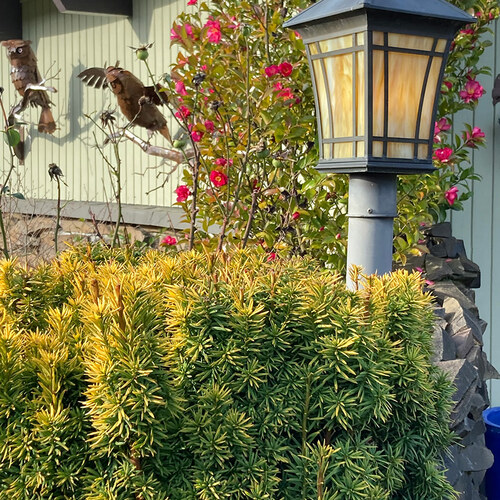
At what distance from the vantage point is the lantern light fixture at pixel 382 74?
7.11 feet

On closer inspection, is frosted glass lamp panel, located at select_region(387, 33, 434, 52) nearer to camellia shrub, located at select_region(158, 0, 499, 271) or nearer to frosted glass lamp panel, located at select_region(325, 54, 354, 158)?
frosted glass lamp panel, located at select_region(325, 54, 354, 158)

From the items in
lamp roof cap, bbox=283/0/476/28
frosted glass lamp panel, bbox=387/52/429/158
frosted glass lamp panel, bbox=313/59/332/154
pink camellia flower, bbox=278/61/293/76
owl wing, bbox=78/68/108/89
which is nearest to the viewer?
lamp roof cap, bbox=283/0/476/28

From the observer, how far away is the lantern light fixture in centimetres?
217

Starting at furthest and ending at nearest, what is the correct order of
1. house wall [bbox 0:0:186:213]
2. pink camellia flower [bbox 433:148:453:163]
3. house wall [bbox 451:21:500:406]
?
house wall [bbox 0:0:186:213] < house wall [bbox 451:21:500:406] < pink camellia flower [bbox 433:148:453:163]

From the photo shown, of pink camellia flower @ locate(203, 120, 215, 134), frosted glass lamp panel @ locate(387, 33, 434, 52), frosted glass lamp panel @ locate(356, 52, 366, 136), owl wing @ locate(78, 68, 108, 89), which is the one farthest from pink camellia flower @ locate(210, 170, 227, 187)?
owl wing @ locate(78, 68, 108, 89)

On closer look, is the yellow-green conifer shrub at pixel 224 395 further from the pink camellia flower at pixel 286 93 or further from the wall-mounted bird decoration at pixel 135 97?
the wall-mounted bird decoration at pixel 135 97

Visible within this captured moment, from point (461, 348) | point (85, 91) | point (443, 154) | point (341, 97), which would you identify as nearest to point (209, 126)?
point (443, 154)

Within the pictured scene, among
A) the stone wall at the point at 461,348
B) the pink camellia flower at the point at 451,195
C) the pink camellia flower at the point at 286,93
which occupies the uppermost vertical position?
the pink camellia flower at the point at 286,93

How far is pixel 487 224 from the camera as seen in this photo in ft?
14.9

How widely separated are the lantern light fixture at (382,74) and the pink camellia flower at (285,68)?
116 centimetres

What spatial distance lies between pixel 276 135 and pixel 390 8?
1.59 meters

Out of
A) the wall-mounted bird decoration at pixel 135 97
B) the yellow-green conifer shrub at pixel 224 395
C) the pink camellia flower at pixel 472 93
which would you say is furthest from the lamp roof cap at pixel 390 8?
the wall-mounted bird decoration at pixel 135 97

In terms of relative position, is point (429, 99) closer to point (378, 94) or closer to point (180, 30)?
point (378, 94)

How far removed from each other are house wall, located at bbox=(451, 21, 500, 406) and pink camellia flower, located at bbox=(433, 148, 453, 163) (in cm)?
94
